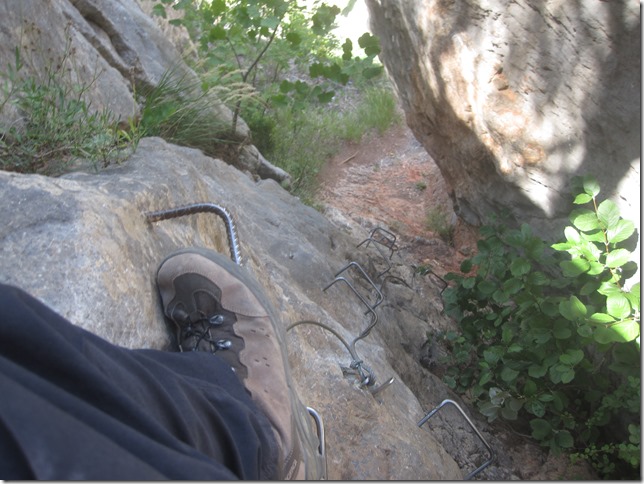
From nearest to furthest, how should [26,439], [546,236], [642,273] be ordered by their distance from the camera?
[26,439] → [642,273] → [546,236]

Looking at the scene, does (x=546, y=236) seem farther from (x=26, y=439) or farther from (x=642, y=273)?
(x=26, y=439)

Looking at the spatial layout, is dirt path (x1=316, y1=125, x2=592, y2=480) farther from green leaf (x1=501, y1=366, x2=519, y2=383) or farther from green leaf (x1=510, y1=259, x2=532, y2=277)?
green leaf (x1=510, y1=259, x2=532, y2=277)

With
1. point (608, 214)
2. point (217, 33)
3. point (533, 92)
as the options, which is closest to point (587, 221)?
point (608, 214)

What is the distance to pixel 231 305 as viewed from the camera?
1692 mm

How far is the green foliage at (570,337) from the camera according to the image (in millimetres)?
2242

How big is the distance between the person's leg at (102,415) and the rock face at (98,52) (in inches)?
51.7

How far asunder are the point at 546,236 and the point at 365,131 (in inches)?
202

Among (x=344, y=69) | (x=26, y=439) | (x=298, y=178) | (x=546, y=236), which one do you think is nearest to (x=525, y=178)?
(x=546, y=236)

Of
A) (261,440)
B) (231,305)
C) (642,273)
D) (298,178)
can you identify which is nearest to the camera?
(261,440)

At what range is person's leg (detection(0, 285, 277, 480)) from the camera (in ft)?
2.56

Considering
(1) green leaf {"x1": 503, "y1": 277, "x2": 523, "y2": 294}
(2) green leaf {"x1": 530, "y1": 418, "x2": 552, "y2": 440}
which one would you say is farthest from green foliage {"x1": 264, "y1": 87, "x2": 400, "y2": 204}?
(2) green leaf {"x1": 530, "y1": 418, "x2": 552, "y2": 440}

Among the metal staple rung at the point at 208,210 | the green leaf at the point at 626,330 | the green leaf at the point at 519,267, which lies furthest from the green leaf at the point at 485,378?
the metal staple rung at the point at 208,210

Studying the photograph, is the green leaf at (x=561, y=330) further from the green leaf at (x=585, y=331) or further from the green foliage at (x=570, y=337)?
the green leaf at (x=585, y=331)

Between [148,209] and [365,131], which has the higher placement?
[148,209]
